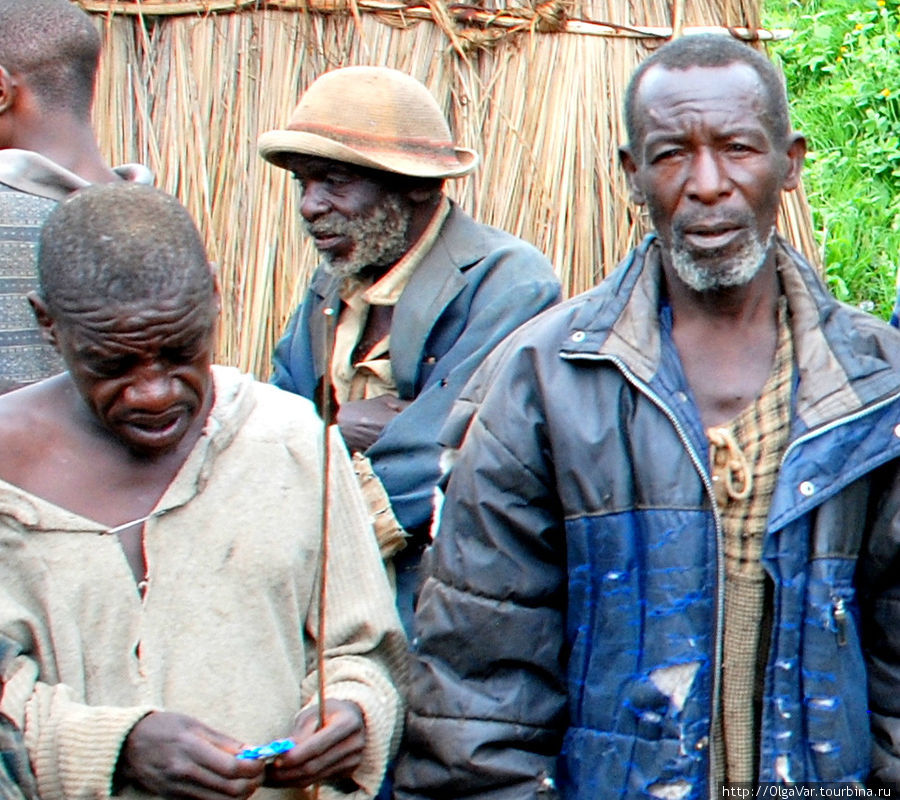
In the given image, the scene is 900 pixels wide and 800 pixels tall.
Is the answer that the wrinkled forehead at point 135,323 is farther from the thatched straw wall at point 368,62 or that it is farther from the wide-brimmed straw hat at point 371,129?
the thatched straw wall at point 368,62

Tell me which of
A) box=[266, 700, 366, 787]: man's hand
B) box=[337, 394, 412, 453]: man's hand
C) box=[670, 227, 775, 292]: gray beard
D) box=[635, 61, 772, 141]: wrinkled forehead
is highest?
box=[635, 61, 772, 141]: wrinkled forehead

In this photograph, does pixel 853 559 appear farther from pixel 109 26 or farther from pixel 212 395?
pixel 109 26

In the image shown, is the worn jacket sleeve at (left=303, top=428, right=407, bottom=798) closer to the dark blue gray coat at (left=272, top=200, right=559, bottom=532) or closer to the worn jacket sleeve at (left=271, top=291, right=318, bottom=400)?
the dark blue gray coat at (left=272, top=200, right=559, bottom=532)

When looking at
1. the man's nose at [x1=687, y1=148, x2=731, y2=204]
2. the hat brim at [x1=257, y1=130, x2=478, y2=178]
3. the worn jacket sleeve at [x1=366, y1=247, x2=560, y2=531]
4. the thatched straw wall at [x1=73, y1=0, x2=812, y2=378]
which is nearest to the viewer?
the man's nose at [x1=687, y1=148, x2=731, y2=204]

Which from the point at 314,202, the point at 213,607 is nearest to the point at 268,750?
the point at 213,607

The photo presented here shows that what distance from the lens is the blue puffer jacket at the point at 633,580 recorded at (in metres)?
2.43

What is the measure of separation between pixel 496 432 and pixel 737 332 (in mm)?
461

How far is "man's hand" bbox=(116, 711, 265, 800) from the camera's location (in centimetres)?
216

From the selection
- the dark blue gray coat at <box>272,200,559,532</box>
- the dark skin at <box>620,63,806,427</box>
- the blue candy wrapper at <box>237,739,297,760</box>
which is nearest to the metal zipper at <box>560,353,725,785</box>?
the dark skin at <box>620,63,806,427</box>

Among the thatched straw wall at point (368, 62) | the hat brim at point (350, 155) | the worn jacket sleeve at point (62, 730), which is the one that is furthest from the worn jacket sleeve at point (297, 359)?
the worn jacket sleeve at point (62, 730)

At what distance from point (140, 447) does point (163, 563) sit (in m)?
0.18

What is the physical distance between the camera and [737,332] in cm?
268

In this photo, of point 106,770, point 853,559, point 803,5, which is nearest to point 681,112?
point 853,559

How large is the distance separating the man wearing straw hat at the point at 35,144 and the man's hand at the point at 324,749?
109cm
